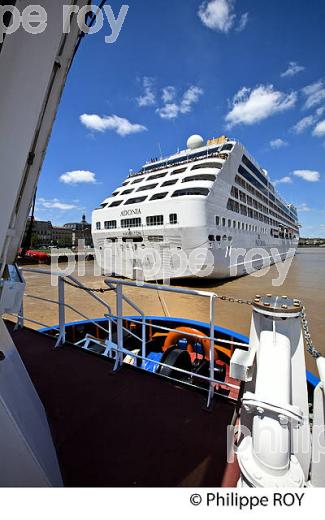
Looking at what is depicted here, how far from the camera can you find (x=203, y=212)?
15547mm

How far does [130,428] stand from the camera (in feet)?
6.79

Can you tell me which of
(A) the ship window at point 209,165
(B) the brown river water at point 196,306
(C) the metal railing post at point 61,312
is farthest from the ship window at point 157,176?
(C) the metal railing post at point 61,312

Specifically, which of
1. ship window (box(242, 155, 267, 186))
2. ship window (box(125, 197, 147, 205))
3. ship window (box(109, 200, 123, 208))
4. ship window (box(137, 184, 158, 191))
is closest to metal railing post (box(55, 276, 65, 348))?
ship window (box(125, 197, 147, 205))

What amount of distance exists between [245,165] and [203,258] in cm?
1425

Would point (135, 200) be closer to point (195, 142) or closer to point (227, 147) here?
point (227, 147)

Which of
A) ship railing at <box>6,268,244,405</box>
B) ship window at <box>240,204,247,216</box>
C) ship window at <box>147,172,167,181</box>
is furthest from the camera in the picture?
ship window at <box>240,204,247,216</box>

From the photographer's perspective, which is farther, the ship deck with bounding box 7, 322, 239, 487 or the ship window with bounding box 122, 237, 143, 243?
the ship window with bounding box 122, 237, 143, 243

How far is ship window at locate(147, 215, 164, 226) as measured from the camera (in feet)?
55.0

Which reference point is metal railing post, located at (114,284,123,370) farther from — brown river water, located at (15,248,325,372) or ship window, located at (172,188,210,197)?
ship window, located at (172,188,210,197)

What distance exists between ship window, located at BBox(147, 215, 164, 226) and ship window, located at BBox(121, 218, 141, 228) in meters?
1.10

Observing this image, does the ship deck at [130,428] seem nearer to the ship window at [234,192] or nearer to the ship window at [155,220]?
the ship window at [155,220]

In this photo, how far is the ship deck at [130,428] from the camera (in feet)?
5.55
